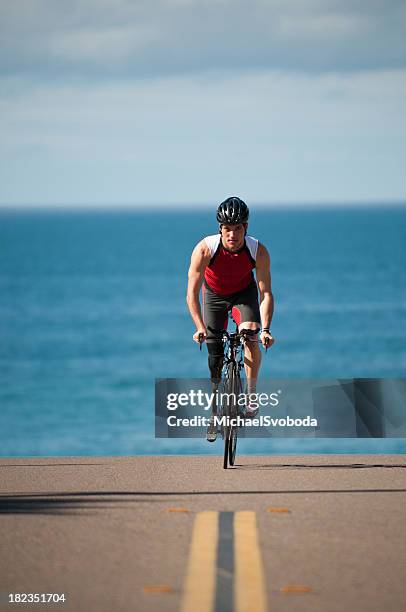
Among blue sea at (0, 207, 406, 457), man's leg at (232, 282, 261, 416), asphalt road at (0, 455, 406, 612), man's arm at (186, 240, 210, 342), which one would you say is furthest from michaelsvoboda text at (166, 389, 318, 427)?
blue sea at (0, 207, 406, 457)

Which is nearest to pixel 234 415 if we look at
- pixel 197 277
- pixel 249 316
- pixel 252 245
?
pixel 249 316

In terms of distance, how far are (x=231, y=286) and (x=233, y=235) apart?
57 centimetres

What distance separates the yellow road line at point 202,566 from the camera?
7016 mm

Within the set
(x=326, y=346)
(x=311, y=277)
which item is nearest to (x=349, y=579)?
(x=326, y=346)

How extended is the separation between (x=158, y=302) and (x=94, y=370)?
41.2 meters

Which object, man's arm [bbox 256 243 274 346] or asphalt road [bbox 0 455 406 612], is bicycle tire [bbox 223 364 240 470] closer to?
asphalt road [bbox 0 455 406 612]

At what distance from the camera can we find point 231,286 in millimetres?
12250

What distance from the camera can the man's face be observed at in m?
11.8

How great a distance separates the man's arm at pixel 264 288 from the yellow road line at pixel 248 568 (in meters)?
2.93

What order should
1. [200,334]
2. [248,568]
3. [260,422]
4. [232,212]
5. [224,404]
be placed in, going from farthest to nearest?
1. [260,422]
2. [224,404]
3. [200,334]
4. [232,212]
5. [248,568]

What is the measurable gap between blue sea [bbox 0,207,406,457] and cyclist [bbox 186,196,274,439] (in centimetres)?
3652

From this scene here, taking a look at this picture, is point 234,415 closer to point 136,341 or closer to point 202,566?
point 202,566

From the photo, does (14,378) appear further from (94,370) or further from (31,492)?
(31,492)

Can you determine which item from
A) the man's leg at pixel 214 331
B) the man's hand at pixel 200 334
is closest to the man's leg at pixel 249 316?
the man's leg at pixel 214 331
